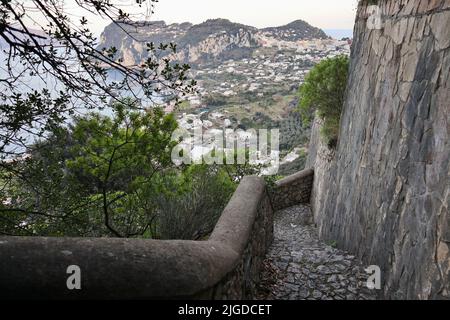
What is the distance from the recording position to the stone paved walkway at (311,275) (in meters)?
3.87

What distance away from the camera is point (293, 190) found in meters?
11.6

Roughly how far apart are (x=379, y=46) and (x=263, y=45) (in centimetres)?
9751

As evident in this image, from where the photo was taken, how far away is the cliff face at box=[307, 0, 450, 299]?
281 cm

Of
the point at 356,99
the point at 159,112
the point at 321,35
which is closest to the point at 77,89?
the point at 159,112

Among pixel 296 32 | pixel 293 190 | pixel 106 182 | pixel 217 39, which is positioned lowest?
pixel 293 190

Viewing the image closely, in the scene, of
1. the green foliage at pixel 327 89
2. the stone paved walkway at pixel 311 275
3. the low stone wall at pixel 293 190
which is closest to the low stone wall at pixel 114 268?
the stone paved walkway at pixel 311 275

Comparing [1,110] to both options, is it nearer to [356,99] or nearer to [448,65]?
[448,65]

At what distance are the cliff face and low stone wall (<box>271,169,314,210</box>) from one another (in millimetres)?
5036

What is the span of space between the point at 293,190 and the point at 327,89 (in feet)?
14.4

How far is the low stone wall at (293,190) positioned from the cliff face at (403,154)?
5.04 m

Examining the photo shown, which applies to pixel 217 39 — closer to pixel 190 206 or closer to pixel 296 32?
pixel 296 32

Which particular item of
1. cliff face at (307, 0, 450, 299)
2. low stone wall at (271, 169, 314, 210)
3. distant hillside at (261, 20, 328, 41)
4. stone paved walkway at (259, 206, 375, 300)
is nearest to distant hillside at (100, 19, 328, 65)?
distant hillside at (261, 20, 328, 41)

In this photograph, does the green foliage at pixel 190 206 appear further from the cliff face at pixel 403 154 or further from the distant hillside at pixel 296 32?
the distant hillside at pixel 296 32

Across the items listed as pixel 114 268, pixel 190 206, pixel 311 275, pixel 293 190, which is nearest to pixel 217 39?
pixel 293 190
